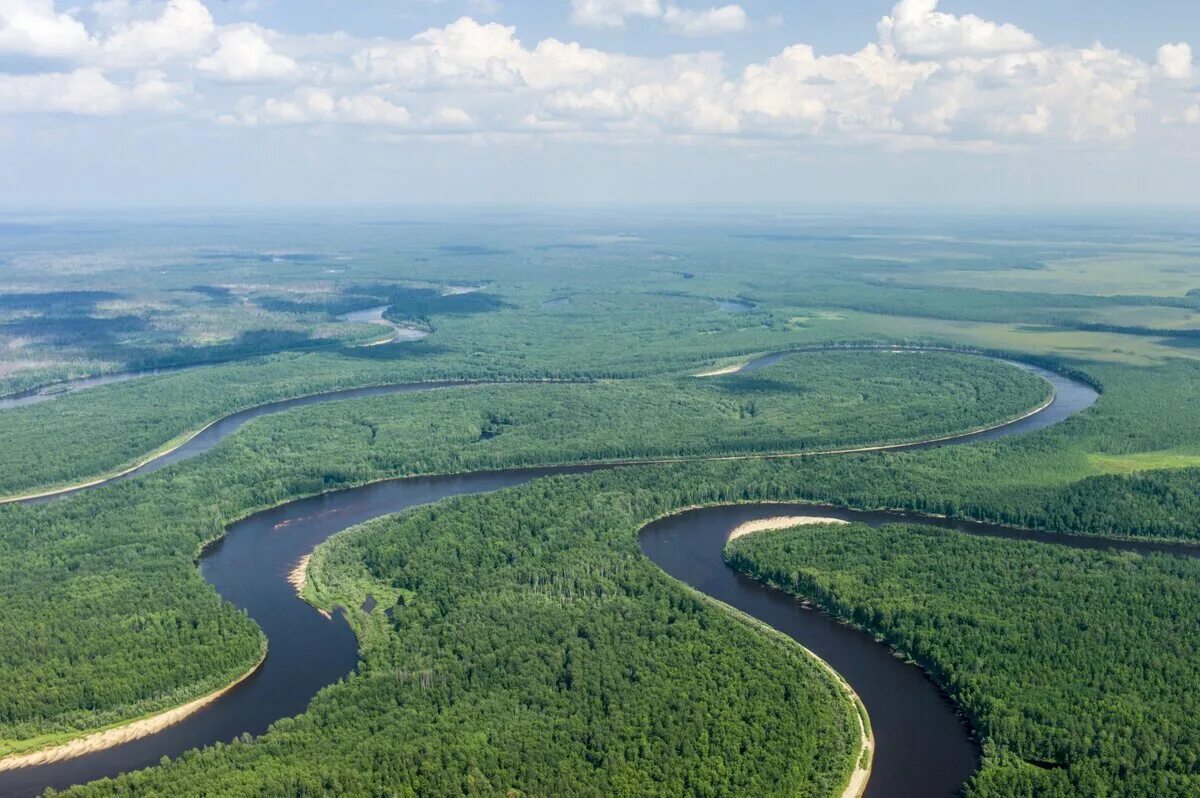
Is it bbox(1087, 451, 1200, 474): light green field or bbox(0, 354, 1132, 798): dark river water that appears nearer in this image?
bbox(0, 354, 1132, 798): dark river water

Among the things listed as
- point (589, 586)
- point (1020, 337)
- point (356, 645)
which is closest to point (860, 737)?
point (589, 586)

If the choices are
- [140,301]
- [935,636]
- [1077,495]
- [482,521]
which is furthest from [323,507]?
[140,301]

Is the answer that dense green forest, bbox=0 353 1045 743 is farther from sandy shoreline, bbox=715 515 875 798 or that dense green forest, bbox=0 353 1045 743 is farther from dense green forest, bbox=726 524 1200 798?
dense green forest, bbox=726 524 1200 798

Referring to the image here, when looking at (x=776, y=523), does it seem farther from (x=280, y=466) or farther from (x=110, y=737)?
(x=110, y=737)

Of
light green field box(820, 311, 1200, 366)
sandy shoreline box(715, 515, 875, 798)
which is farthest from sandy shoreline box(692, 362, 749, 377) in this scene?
sandy shoreline box(715, 515, 875, 798)

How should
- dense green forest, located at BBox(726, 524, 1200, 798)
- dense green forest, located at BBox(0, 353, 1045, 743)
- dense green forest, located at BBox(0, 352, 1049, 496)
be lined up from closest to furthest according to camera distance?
dense green forest, located at BBox(726, 524, 1200, 798) < dense green forest, located at BBox(0, 353, 1045, 743) < dense green forest, located at BBox(0, 352, 1049, 496)

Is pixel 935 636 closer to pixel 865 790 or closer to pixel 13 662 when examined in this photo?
pixel 865 790
